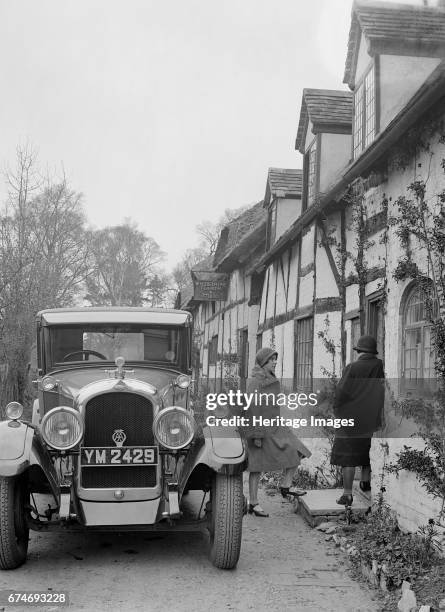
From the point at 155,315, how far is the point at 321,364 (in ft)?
11.8

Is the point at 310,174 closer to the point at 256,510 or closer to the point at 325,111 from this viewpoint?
the point at 325,111

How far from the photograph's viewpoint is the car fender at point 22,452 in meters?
4.73

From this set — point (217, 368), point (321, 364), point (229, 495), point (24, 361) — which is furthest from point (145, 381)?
point (217, 368)

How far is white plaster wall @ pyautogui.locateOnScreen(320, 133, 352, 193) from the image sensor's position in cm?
1096

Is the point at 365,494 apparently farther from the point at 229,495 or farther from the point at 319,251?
the point at 319,251

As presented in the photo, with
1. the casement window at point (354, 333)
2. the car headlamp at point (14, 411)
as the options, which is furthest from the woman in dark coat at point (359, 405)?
the car headlamp at point (14, 411)

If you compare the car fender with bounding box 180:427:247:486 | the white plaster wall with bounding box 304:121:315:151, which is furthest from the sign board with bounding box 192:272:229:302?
the car fender with bounding box 180:427:247:486

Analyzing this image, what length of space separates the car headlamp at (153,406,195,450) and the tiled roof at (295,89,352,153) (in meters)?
7.20

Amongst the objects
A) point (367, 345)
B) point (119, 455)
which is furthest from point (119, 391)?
point (367, 345)

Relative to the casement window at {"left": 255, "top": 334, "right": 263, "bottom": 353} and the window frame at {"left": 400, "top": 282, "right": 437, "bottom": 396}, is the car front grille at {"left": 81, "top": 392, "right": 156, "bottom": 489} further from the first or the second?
the casement window at {"left": 255, "top": 334, "right": 263, "bottom": 353}

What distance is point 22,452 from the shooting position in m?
4.79

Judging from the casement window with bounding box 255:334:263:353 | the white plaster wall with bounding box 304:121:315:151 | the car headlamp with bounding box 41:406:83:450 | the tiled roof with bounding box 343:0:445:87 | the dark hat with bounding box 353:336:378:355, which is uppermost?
the tiled roof with bounding box 343:0:445:87

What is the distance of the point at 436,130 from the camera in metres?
5.86

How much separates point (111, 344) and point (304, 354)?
4.98 m
